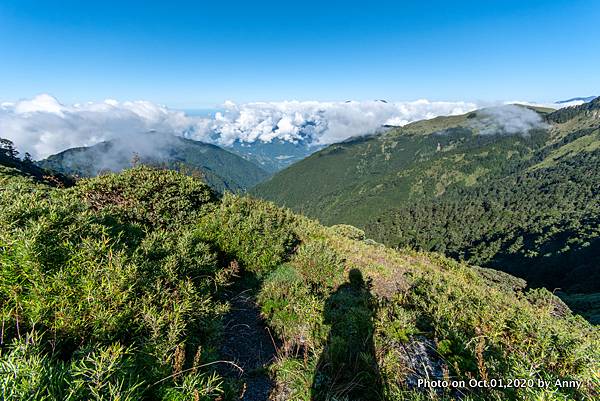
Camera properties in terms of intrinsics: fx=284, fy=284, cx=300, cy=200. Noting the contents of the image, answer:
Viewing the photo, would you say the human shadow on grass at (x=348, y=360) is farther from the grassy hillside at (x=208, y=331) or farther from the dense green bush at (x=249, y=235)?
the dense green bush at (x=249, y=235)

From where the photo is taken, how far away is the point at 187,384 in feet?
11.8

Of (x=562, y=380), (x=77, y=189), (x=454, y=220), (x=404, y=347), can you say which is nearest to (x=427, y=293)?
(x=404, y=347)

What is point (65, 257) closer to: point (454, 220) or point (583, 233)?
point (583, 233)

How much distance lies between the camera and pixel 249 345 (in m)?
6.98

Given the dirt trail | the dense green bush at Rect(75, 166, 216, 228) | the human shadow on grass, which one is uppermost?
the dense green bush at Rect(75, 166, 216, 228)

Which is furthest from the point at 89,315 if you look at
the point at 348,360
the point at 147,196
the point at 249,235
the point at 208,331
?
the point at 147,196

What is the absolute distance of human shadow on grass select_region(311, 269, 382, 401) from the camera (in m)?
4.86

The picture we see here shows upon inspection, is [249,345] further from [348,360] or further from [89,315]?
[89,315]

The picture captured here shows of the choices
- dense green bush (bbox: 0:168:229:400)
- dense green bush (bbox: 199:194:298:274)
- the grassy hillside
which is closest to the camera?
dense green bush (bbox: 0:168:229:400)

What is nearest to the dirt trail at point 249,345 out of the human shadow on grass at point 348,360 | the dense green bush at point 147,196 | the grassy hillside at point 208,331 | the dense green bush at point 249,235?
the grassy hillside at point 208,331

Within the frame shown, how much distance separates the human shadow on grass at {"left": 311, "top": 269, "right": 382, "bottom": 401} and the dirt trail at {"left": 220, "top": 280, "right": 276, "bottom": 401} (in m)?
1.14

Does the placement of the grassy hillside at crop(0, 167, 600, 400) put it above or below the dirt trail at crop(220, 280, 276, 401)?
above

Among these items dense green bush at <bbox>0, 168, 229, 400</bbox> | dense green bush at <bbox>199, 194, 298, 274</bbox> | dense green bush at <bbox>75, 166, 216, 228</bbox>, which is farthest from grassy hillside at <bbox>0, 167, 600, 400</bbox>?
dense green bush at <bbox>75, 166, 216, 228</bbox>

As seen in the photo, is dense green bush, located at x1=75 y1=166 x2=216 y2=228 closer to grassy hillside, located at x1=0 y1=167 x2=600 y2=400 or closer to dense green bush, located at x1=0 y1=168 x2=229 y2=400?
grassy hillside, located at x1=0 y1=167 x2=600 y2=400
